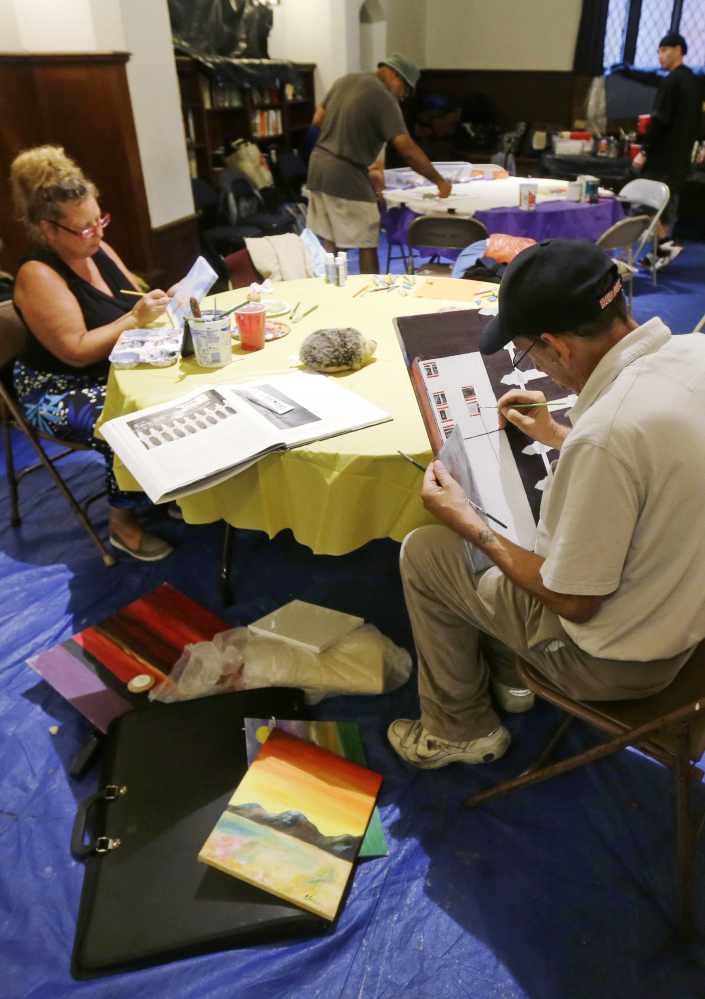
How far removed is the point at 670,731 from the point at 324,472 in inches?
32.0

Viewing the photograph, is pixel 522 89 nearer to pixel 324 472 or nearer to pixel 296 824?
pixel 324 472

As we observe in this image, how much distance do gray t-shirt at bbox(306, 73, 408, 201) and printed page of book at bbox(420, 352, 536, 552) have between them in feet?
9.66

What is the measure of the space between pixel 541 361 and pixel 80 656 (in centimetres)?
152

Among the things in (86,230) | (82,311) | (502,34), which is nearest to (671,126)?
(502,34)

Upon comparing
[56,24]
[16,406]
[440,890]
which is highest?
[56,24]

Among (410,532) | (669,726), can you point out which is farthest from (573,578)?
(410,532)

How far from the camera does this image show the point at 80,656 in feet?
6.31

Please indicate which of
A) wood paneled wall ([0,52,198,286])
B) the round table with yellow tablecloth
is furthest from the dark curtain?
the round table with yellow tablecloth

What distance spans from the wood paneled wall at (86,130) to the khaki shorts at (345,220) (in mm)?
1062

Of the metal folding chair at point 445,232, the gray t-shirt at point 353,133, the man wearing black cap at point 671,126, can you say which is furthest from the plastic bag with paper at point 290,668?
the man wearing black cap at point 671,126

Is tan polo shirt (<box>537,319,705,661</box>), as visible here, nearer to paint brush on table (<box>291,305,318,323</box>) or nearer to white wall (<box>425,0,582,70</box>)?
paint brush on table (<box>291,305,318,323</box>)

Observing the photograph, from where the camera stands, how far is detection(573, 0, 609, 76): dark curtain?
722 cm

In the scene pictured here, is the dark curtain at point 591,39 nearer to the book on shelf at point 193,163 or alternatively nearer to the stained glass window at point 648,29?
the stained glass window at point 648,29

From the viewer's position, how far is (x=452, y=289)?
2.32 m
